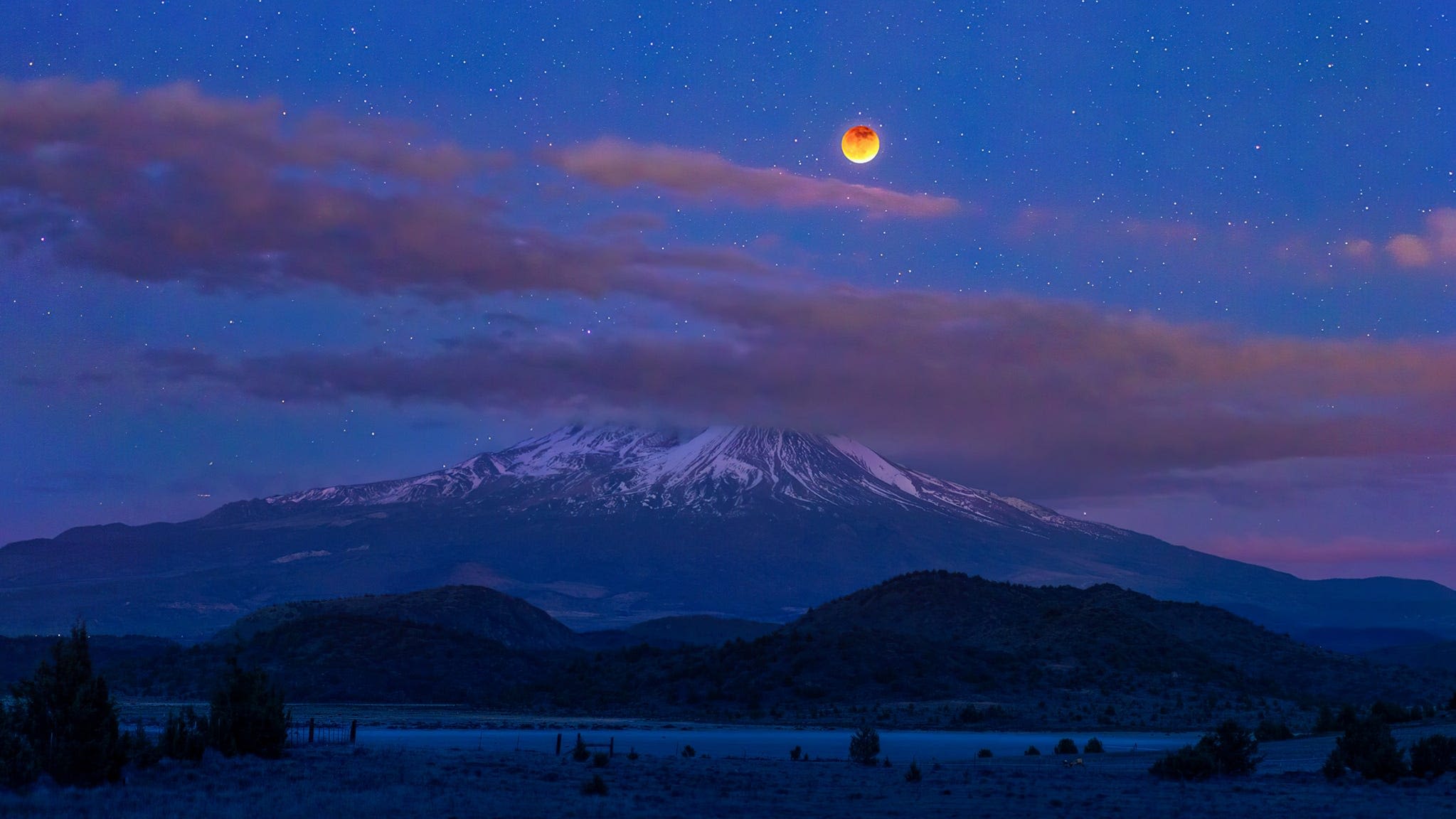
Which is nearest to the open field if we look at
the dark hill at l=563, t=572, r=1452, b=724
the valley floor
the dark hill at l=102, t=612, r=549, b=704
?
the valley floor

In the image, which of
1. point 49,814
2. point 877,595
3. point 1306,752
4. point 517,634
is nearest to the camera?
point 49,814

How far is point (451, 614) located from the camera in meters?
145

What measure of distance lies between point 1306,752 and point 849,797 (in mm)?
19582

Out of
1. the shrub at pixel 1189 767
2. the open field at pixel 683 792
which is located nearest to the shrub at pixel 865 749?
the open field at pixel 683 792

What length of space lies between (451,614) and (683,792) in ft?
377

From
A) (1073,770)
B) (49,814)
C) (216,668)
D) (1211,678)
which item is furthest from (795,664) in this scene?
(49,814)

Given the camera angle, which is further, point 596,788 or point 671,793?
point 671,793

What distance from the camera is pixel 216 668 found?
105m

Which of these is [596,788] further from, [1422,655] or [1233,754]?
[1422,655]

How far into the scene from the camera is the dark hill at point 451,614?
134 metres

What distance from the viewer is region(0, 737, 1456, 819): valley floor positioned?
28781mm

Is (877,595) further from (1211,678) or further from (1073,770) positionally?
(1073,770)

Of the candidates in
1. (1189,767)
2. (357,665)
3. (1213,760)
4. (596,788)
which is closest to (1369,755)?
(1213,760)

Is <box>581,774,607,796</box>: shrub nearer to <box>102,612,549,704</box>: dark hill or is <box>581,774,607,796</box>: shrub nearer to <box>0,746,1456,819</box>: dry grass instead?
<box>0,746,1456,819</box>: dry grass
